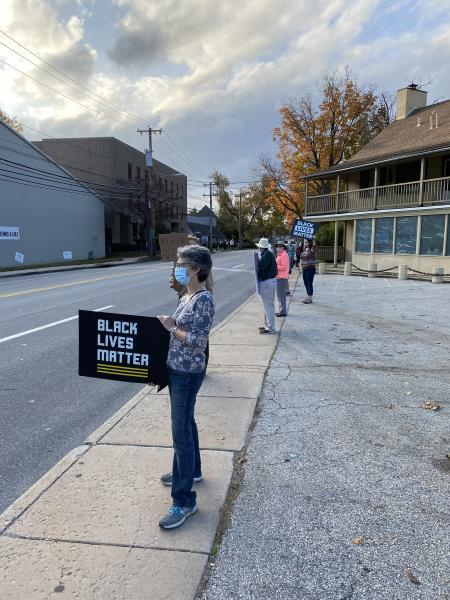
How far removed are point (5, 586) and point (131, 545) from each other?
0.68 meters

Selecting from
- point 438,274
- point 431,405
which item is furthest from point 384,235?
point 431,405

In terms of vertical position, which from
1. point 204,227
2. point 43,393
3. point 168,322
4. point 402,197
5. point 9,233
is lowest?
point 43,393

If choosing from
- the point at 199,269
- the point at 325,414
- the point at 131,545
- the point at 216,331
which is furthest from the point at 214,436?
→ the point at 216,331

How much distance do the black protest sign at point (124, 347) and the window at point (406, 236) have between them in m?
23.1

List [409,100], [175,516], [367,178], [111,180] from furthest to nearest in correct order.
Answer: [111,180] < [409,100] < [367,178] < [175,516]

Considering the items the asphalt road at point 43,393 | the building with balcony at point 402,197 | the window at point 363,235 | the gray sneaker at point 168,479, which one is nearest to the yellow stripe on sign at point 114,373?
the gray sneaker at point 168,479

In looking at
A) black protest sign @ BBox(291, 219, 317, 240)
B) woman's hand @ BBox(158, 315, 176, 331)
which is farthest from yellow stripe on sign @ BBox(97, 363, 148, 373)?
black protest sign @ BBox(291, 219, 317, 240)

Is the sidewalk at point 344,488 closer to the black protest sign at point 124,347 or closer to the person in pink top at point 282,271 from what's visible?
the black protest sign at point 124,347

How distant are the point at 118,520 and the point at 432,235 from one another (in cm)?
2312

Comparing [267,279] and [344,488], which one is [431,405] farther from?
[267,279]

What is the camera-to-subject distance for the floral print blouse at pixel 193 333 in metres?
2.92

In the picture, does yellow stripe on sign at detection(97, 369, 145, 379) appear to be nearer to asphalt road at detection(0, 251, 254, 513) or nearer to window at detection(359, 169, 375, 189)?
asphalt road at detection(0, 251, 254, 513)

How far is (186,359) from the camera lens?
9.79 ft

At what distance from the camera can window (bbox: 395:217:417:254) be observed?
24.2 metres
